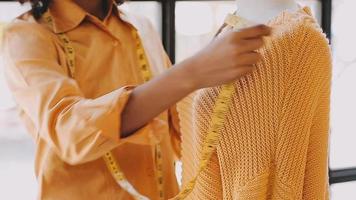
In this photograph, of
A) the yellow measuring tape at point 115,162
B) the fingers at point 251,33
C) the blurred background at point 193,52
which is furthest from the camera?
the blurred background at point 193,52

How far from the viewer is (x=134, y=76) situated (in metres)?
1.15

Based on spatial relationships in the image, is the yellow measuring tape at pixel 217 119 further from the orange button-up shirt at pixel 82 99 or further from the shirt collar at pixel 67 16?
the shirt collar at pixel 67 16

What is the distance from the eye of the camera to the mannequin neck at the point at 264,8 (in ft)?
2.87

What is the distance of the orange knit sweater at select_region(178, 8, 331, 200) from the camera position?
0.83 metres

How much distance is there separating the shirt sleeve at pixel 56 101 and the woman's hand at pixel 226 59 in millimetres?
120

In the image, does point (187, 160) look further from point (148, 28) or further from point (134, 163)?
point (148, 28)

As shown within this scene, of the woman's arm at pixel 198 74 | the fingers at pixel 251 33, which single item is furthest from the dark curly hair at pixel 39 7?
the fingers at pixel 251 33

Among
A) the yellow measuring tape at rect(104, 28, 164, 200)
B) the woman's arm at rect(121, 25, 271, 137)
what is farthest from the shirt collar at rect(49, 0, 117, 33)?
the woman's arm at rect(121, 25, 271, 137)

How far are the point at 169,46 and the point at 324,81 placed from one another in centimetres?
97

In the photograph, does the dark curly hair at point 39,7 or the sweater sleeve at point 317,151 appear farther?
the dark curly hair at point 39,7

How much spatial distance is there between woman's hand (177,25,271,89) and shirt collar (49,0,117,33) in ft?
1.26

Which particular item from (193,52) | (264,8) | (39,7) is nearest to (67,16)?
(39,7)

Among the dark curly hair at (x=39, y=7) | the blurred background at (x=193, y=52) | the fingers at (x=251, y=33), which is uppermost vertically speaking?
the fingers at (x=251, y=33)

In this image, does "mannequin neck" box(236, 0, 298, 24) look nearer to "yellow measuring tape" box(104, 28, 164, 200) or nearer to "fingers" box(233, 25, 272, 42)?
"fingers" box(233, 25, 272, 42)
